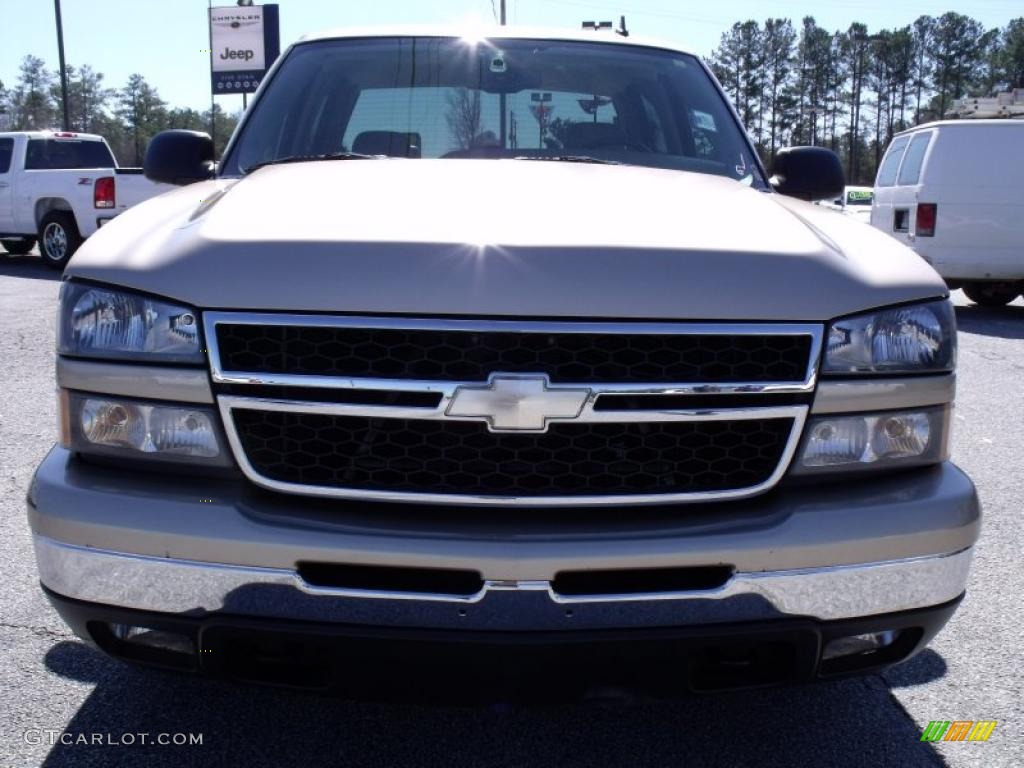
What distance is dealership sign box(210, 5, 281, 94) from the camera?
39094 millimetres

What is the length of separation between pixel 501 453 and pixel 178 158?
6.42 ft

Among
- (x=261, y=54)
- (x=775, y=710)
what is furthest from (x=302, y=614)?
(x=261, y=54)

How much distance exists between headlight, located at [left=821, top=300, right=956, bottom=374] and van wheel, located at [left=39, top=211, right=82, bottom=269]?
49.7 feet

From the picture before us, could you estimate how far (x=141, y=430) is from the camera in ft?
7.16

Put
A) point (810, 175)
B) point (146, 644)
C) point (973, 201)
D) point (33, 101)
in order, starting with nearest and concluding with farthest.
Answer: point (146, 644) < point (810, 175) < point (973, 201) < point (33, 101)

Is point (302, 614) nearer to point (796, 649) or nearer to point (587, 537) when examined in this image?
point (587, 537)

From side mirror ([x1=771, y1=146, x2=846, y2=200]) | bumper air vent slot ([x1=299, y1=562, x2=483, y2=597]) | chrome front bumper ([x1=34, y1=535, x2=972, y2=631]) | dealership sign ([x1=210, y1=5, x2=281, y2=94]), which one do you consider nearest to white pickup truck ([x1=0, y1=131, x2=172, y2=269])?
side mirror ([x1=771, y1=146, x2=846, y2=200])

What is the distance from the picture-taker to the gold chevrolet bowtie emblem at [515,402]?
6.68 feet

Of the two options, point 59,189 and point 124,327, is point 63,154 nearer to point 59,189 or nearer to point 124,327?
point 59,189

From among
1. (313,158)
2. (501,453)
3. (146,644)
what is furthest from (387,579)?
(313,158)

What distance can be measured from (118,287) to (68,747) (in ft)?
3.69

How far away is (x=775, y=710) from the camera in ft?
9.19

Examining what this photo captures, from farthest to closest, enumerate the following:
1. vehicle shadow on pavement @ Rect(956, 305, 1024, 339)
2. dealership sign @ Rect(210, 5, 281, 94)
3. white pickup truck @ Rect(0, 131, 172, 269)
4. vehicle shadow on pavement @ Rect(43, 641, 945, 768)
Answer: dealership sign @ Rect(210, 5, 281, 94) → white pickup truck @ Rect(0, 131, 172, 269) → vehicle shadow on pavement @ Rect(956, 305, 1024, 339) → vehicle shadow on pavement @ Rect(43, 641, 945, 768)

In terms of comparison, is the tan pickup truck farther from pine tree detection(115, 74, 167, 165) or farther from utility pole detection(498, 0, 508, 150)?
pine tree detection(115, 74, 167, 165)
